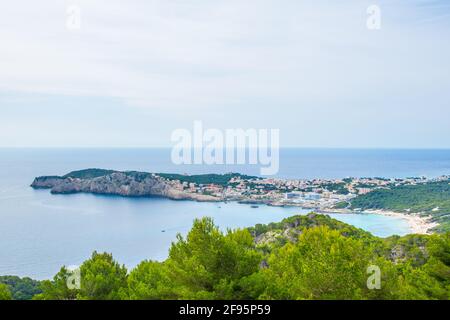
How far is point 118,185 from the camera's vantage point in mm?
48688

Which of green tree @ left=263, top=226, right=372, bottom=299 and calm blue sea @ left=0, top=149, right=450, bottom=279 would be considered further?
calm blue sea @ left=0, top=149, right=450, bottom=279

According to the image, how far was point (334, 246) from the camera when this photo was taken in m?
5.93

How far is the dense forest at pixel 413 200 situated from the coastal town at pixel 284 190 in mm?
1492

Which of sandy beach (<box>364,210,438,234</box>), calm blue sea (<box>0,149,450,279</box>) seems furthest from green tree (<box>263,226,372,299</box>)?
sandy beach (<box>364,210,438,234</box>)

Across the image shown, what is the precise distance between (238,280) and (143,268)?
2.32 meters

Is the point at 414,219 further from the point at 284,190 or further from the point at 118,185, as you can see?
the point at 118,185

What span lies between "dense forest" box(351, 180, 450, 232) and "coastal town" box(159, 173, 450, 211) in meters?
1.49

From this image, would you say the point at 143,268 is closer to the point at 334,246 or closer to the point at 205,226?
the point at 205,226

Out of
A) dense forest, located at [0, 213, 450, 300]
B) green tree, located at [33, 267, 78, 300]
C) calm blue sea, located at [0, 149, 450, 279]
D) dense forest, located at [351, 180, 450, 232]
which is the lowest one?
calm blue sea, located at [0, 149, 450, 279]

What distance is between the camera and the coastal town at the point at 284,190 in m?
38.8

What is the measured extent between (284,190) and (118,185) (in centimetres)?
2012

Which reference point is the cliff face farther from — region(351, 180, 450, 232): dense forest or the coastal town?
region(351, 180, 450, 232): dense forest

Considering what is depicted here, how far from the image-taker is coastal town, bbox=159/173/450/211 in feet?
127

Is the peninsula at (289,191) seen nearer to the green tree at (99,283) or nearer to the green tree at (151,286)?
the green tree at (151,286)
